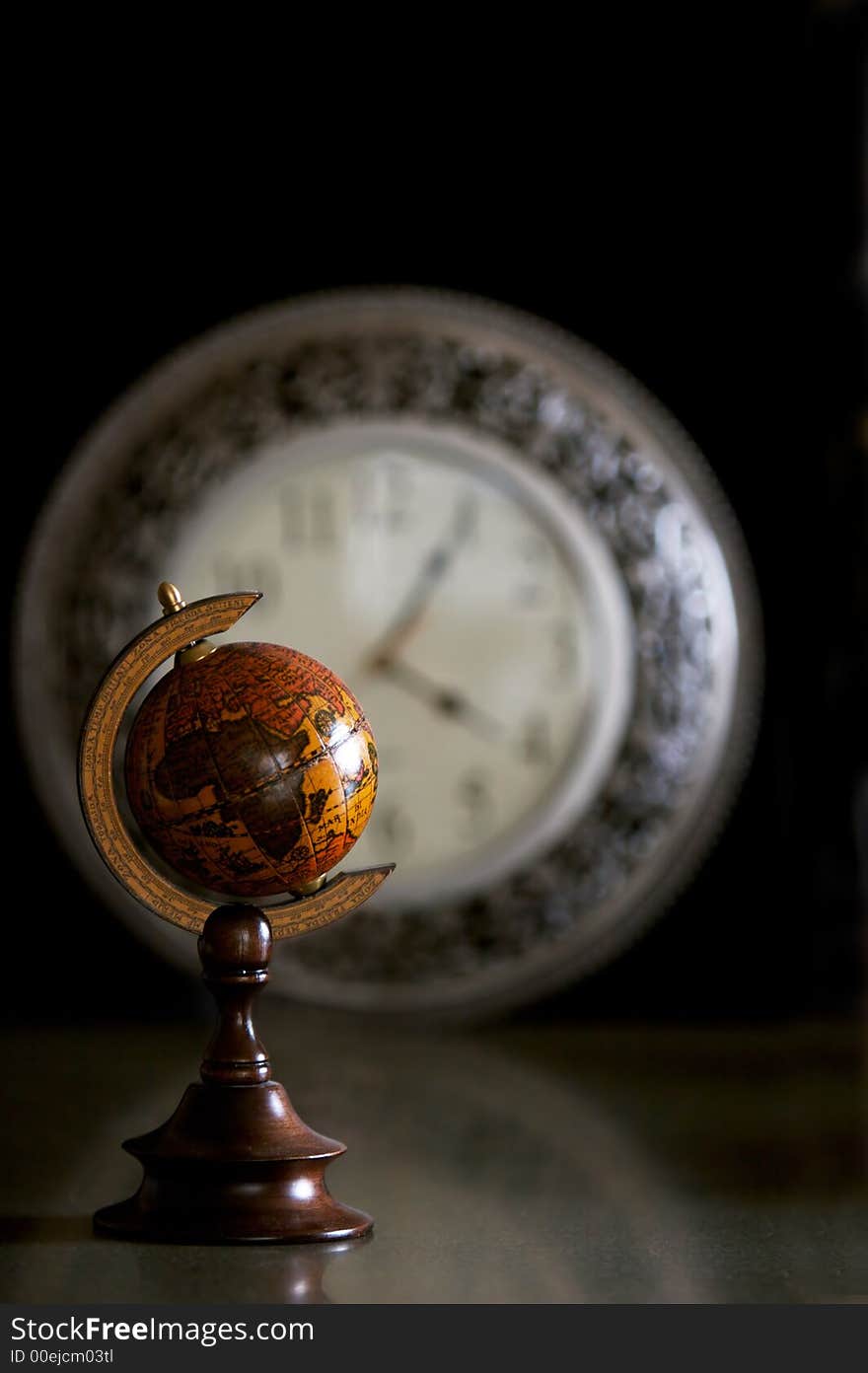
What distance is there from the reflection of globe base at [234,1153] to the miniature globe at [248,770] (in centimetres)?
6

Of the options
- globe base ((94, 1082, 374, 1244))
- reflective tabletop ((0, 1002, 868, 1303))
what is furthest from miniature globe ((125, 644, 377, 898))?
reflective tabletop ((0, 1002, 868, 1303))

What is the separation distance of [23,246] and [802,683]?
150cm

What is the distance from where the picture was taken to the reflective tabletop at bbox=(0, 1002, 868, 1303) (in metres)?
1.60

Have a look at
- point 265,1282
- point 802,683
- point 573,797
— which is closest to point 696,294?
point 802,683

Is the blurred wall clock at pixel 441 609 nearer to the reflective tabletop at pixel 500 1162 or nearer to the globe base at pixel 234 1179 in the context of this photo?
the reflective tabletop at pixel 500 1162

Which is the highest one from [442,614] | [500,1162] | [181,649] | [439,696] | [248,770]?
[442,614]

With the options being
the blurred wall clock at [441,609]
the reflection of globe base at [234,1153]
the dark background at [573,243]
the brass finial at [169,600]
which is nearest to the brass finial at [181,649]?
the brass finial at [169,600]

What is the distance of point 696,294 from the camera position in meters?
3.22

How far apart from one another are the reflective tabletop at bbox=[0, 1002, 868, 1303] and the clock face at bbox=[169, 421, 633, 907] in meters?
0.36

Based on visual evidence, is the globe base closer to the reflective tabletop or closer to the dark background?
the reflective tabletop

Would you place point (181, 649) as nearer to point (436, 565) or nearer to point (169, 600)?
point (169, 600)

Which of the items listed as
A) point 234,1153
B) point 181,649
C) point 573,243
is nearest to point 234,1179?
point 234,1153

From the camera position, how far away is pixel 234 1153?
1.70m

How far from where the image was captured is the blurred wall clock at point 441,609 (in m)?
3.00
